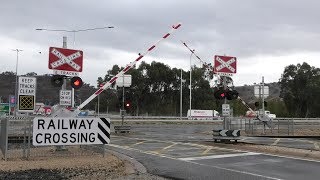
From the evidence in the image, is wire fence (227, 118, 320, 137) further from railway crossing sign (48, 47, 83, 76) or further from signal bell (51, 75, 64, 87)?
signal bell (51, 75, 64, 87)

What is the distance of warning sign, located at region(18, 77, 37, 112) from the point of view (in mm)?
16814

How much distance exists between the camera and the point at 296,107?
11512 centimetres

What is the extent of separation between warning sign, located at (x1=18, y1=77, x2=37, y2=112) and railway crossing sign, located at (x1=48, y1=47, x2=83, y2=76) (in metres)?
2.16

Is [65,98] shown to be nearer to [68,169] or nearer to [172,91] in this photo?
[68,169]

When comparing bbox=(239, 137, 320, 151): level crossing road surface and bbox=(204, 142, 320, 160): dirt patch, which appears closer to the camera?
bbox=(204, 142, 320, 160): dirt patch

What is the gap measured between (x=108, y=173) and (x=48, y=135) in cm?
285

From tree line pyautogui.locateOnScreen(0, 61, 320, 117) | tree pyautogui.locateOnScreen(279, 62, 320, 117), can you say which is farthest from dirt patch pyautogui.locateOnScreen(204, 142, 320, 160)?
tree pyautogui.locateOnScreen(279, 62, 320, 117)

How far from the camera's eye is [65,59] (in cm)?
1560

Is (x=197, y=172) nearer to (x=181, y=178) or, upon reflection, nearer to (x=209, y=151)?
(x=181, y=178)

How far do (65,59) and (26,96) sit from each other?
2493 millimetres

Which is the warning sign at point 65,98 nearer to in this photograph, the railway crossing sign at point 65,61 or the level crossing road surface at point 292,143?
the railway crossing sign at point 65,61

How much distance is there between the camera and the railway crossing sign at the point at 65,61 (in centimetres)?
1538

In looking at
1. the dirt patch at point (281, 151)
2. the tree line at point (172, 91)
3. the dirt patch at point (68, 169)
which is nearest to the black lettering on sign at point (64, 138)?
the dirt patch at point (68, 169)

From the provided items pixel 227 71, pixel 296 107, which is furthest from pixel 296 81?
pixel 227 71
